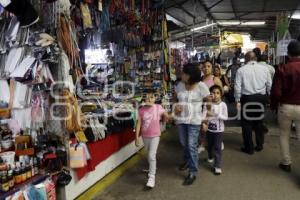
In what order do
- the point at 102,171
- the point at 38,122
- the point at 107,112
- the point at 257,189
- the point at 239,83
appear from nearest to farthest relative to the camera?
the point at 38,122, the point at 257,189, the point at 102,171, the point at 107,112, the point at 239,83

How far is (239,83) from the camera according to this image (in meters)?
5.65

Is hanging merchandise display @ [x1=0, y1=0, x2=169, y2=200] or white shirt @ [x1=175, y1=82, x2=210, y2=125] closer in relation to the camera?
hanging merchandise display @ [x1=0, y1=0, x2=169, y2=200]

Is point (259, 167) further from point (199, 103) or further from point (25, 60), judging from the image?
point (25, 60)

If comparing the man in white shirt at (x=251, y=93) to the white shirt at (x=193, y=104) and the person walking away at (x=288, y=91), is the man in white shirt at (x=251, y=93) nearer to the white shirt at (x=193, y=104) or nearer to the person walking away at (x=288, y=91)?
the person walking away at (x=288, y=91)

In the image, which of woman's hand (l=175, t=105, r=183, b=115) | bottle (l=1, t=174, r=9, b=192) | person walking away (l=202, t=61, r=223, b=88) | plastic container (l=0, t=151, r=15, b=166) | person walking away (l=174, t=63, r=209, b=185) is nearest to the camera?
bottle (l=1, t=174, r=9, b=192)

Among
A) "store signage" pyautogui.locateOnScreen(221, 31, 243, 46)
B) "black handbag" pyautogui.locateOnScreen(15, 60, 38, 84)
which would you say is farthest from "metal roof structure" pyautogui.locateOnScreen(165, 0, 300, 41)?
"black handbag" pyautogui.locateOnScreen(15, 60, 38, 84)

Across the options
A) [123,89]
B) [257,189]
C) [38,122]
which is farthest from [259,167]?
[38,122]

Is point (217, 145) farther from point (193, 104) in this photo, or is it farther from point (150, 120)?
point (150, 120)

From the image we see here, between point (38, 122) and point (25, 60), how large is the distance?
66 cm

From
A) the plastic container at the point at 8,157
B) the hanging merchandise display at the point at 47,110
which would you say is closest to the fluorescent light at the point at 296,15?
the hanging merchandise display at the point at 47,110

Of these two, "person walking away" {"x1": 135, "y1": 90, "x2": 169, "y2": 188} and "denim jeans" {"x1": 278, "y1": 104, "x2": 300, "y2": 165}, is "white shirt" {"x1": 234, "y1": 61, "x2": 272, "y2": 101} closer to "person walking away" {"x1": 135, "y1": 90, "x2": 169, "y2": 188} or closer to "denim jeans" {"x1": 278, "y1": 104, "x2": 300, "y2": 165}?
"denim jeans" {"x1": 278, "y1": 104, "x2": 300, "y2": 165}

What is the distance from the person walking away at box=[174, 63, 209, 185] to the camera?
168 inches

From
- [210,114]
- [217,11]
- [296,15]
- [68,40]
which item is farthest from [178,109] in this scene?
[296,15]

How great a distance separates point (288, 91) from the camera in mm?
4438
